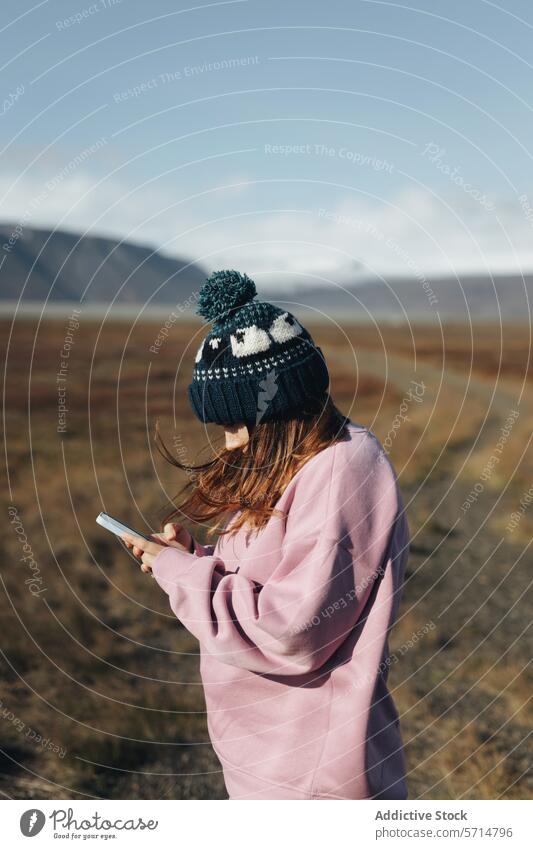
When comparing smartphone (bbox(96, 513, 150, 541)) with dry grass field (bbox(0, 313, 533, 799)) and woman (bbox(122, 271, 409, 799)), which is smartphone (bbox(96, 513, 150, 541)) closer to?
woman (bbox(122, 271, 409, 799))

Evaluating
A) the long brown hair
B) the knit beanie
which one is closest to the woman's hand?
the long brown hair

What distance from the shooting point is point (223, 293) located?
77.6 inches

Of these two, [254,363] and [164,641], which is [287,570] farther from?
[164,641]

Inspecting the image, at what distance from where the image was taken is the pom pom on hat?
1964 mm

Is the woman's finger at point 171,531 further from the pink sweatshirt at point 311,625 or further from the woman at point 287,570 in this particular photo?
the pink sweatshirt at point 311,625

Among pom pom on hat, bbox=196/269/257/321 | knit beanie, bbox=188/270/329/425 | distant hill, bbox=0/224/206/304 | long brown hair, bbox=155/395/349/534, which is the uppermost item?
pom pom on hat, bbox=196/269/257/321

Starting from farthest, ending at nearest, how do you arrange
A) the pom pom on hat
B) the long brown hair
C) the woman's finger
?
the woman's finger → the pom pom on hat → the long brown hair

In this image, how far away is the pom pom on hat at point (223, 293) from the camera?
196 cm

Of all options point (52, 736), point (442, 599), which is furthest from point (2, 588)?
point (442, 599)

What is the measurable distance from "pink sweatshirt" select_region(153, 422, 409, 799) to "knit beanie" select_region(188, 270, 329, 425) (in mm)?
178

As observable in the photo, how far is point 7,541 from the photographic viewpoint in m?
8.02

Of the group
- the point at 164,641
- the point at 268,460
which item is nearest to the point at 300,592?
the point at 268,460

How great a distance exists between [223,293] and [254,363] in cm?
19
